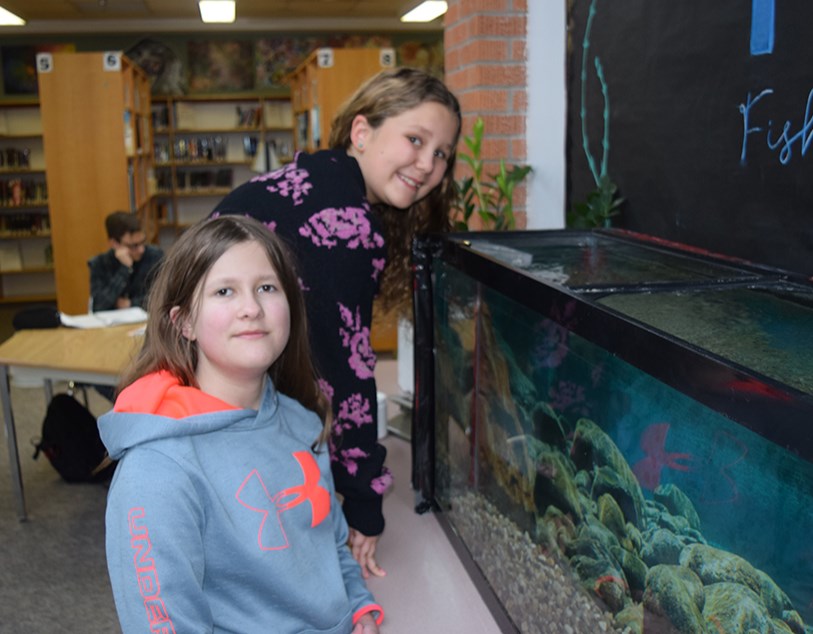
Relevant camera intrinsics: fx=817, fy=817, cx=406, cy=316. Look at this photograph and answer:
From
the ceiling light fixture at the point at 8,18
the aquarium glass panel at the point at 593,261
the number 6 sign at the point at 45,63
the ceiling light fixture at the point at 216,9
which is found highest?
the ceiling light fixture at the point at 8,18

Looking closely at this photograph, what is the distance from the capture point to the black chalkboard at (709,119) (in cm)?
161

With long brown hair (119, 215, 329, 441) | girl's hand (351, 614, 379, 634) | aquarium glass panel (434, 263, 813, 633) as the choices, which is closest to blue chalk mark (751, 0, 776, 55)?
aquarium glass panel (434, 263, 813, 633)

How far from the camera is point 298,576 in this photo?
1.27 m

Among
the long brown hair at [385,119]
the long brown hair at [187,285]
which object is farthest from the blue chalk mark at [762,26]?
the long brown hair at [187,285]

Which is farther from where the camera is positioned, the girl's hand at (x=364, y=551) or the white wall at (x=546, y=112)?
the white wall at (x=546, y=112)

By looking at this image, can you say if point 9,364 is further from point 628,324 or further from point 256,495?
point 628,324

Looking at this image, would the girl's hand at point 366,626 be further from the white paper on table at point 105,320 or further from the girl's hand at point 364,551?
the white paper on table at point 105,320

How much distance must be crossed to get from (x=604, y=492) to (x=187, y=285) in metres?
0.72

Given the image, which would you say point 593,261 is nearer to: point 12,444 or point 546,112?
point 546,112

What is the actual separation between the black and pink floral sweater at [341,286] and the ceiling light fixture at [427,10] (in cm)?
778

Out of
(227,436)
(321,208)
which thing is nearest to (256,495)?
(227,436)

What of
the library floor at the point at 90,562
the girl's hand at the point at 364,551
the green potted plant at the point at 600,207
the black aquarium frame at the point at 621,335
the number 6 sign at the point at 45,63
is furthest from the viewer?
the number 6 sign at the point at 45,63

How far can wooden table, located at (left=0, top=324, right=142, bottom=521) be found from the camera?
316 cm

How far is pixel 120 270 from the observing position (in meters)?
4.85
